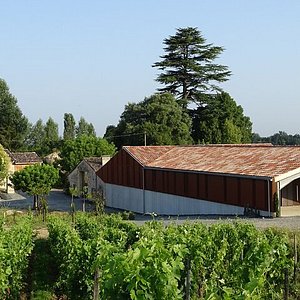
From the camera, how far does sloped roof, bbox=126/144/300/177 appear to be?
988 inches

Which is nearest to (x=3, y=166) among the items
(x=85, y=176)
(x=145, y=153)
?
(x=85, y=176)

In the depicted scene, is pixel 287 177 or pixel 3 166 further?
pixel 3 166

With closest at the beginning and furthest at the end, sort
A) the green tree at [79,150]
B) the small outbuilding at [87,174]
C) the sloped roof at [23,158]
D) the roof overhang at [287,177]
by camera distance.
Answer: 1. the roof overhang at [287,177]
2. the small outbuilding at [87,174]
3. the green tree at [79,150]
4. the sloped roof at [23,158]

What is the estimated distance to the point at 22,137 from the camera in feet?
219

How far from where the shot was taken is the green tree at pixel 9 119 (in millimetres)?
64812

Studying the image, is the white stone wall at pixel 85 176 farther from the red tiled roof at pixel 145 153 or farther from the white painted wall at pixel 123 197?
the red tiled roof at pixel 145 153

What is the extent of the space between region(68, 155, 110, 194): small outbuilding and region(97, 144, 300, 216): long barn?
2257 mm

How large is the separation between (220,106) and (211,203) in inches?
1174

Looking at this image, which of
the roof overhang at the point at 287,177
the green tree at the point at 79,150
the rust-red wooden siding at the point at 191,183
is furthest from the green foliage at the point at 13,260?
the green tree at the point at 79,150

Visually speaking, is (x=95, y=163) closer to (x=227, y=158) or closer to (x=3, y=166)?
(x=3, y=166)

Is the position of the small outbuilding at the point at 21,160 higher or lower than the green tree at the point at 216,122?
lower

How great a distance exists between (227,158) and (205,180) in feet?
6.17

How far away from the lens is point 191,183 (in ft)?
96.5

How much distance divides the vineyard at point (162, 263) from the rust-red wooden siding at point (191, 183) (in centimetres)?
875
